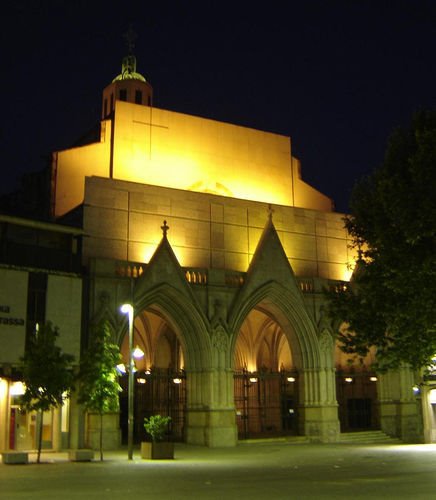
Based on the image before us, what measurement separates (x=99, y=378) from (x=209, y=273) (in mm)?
10104

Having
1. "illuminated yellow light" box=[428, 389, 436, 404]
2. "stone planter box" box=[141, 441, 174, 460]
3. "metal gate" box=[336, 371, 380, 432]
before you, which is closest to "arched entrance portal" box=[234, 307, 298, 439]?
"metal gate" box=[336, 371, 380, 432]

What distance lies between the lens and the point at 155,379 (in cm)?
3731

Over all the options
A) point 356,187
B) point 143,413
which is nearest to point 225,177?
point 143,413

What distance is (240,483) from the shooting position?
16484 mm

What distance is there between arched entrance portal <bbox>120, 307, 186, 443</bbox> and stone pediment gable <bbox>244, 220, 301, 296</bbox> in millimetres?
5136

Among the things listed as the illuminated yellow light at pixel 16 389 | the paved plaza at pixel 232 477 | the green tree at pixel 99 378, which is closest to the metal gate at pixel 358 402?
the paved plaza at pixel 232 477

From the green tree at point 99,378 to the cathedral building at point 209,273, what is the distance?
3.86 meters

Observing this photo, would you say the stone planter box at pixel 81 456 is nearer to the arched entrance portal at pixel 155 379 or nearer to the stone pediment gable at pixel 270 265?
the arched entrance portal at pixel 155 379

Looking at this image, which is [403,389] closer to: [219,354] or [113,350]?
[219,354]

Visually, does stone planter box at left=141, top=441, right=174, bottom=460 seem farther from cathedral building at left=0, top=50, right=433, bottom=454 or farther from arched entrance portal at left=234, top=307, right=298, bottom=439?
arched entrance portal at left=234, top=307, right=298, bottom=439

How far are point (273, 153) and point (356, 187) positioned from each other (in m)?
19.4

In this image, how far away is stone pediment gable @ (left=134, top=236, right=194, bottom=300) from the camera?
3266 cm

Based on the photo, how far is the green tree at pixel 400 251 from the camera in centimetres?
1888

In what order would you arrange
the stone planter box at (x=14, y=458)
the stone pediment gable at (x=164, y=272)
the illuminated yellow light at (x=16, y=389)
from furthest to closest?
the stone pediment gable at (x=164, y=272) < the illuminated yellow light at (x=16, y=389) < the stone planter box at (x=14, y=458)
